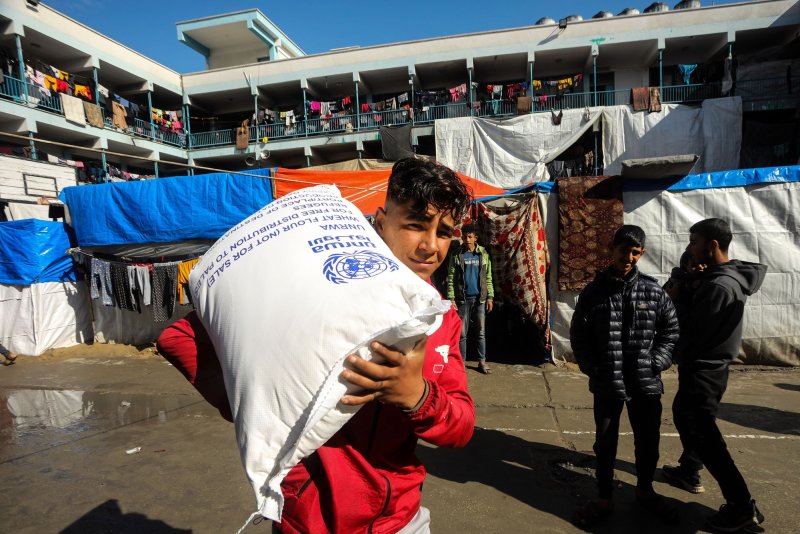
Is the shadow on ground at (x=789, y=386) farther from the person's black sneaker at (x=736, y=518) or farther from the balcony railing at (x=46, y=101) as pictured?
the balcony railing at (x=46, y=101)

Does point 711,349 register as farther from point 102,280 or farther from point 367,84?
point 367,84

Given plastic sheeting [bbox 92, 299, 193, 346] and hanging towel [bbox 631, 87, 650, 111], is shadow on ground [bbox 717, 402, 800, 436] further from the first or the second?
hanging towel [bbox 631, 87, 650, 111]

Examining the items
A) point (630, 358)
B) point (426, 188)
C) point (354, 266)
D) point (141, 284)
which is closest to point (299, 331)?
point (354, 266)

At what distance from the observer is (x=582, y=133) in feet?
36.1

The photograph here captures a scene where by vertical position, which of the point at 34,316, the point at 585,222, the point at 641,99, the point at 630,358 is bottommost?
the point at 34,316

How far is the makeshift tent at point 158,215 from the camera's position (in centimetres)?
660

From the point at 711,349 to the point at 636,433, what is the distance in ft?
2.31

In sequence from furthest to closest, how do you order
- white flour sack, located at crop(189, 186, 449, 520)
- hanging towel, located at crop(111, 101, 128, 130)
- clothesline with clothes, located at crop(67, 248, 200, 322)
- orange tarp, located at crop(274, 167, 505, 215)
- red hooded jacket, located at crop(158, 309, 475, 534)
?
hanging towel, located at crop(111, 101, 128, 130), clothesline with clothes, located at crop(67, 248, 200, 322), orange tarp, located at crop(274, 167, 505, 215), red hooded jacket, located at crop(158, 309, 475, 534), white flour sack, located at crop(189, 186, 449, 520)

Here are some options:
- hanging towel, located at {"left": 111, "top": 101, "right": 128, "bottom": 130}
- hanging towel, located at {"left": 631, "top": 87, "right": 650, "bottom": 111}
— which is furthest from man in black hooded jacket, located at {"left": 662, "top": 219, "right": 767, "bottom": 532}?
hanging towel, located at {"left": 111, "top": 101, "right": 128, "bottom": 130}

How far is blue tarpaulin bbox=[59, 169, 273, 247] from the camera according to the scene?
6.58m

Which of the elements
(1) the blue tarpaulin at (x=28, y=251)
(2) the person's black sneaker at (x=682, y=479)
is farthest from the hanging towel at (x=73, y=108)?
(2) the person's black sneaker at (x=682, y=479)

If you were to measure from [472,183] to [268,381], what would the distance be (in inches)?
224

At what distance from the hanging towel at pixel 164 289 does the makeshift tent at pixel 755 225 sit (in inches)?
278

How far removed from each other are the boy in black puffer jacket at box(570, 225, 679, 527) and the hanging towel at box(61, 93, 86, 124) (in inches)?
724
